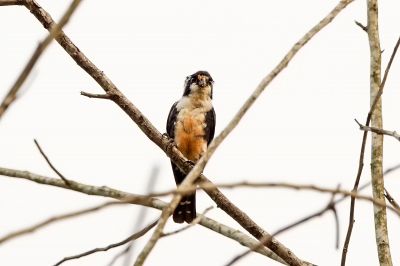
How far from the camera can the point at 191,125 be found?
6555 mm

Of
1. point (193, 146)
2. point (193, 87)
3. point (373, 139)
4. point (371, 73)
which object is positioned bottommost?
point (373, 139)

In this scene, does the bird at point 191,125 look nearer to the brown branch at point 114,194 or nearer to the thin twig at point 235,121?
the brown branch at point 114,194

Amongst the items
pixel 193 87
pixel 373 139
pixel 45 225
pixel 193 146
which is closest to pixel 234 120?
pixel 45 225

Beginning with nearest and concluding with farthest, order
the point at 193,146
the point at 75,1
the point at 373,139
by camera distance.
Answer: the point at 75,1, the point at 373,139, the point at 193,146

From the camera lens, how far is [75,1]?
38.8 inches

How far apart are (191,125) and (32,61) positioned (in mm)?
5600

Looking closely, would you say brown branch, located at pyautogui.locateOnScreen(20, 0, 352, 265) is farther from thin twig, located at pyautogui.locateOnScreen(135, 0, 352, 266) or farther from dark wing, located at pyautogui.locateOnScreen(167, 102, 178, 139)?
dark wing, located at pyautogui.locateOnScreen(167, 102, 178, 139)

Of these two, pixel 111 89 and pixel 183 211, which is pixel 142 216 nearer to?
pixel 111 89

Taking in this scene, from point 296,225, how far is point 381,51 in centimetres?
185

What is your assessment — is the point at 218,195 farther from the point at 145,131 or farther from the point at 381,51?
the point at 381,51

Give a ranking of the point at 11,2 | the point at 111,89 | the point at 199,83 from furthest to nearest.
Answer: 1. the point at 199,83
2. the point at 111,89
3. the point at 11,2

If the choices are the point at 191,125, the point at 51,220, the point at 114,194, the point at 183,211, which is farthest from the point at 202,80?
the point at 51,220

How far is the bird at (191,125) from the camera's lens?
6504 millimetres

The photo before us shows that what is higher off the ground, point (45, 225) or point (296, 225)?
point (296, 225)
